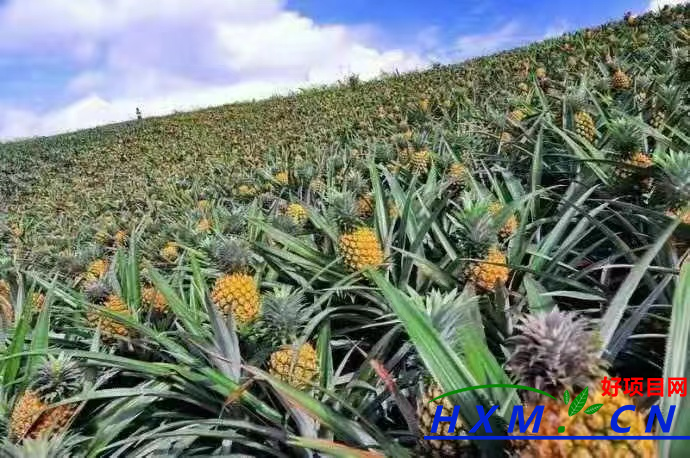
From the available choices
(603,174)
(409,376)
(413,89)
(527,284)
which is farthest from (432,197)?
(413,89)

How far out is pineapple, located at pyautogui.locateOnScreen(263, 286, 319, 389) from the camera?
1.27 metres

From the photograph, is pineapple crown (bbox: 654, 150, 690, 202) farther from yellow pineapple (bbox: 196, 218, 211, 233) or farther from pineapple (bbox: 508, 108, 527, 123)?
yellow pineapple (bbox: 196, 218, 211, 233)

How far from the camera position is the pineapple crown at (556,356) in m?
0.61

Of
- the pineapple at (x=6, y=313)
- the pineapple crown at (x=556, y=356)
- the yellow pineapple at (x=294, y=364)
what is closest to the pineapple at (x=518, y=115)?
the yellow pineapple at (x=294, y=364)

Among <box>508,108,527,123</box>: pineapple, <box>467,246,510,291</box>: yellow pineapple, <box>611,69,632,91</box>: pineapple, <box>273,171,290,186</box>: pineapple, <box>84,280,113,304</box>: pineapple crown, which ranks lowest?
Answer: <box>467,246,510,291</box>: yellow pineapple

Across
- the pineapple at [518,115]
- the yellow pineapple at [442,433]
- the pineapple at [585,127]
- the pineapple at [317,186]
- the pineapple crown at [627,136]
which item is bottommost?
the yellow pineapple at [442,433]

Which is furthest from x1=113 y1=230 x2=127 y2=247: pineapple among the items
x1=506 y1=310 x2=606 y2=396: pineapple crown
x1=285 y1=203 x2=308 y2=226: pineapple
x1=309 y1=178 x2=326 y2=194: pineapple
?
x1=506 y1=310 x2=606 y2=396: pineapple crown

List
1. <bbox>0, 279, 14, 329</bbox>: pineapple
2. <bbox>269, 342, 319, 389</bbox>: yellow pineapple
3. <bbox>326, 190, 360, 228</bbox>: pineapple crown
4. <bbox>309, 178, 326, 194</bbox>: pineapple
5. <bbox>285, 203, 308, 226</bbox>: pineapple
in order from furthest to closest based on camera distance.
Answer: <bbox>309, 178, 326, 194</bbox>: pineapple < <bbox>285, 203, 308, 226</bbox>: pineapple < <bbox>0, 279, 14, 329</bbox>: pineapple < <bbox>326, 190, 360, 228</bbox>: pineapple crown < <bbox>269, 342, 319, 389</bbox>: yellow pineapple

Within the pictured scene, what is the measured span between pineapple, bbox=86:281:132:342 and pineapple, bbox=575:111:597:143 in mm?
2054

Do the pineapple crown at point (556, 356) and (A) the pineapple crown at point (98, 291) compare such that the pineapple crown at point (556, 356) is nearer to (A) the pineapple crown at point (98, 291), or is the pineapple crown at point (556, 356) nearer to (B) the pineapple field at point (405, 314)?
(B) the pineapple field at point (405, 314)

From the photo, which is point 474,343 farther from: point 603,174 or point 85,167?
point 85,167

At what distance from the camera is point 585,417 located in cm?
64

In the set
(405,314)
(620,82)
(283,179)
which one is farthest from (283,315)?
(620,82)

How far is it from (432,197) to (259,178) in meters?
2.69
